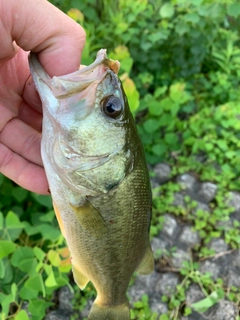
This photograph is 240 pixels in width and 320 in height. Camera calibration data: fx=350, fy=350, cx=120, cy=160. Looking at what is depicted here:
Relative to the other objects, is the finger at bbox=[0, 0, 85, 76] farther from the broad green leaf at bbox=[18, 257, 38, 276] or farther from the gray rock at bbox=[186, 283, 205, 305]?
the gray rock at bbox=[186, 283, 205, 305]

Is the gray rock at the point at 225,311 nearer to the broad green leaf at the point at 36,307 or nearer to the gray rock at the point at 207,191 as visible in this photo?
the gray rock at the point at 207,191

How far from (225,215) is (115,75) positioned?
5.43ft

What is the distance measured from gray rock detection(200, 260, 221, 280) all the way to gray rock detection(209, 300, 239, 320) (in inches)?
6.8

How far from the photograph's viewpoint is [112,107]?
1.16 m

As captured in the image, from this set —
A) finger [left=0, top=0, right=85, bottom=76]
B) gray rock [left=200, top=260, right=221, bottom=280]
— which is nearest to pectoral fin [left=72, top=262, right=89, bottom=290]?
finger [left=0, top=0, right=85, bottom=76]

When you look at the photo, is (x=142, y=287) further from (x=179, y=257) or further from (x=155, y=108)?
(x=155, y=108)

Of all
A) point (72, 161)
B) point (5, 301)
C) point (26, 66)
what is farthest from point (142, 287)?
point (26, 66)

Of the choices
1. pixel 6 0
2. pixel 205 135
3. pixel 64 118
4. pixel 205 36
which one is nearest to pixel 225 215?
pixel 205 135

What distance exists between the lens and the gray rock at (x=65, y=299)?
6.42 feet

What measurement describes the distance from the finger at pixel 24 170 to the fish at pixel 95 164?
250 mm

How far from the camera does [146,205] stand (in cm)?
133

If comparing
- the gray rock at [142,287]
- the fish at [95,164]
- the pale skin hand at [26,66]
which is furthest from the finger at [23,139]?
the gray rock at [142,287]

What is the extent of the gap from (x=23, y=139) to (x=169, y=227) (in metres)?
1.23

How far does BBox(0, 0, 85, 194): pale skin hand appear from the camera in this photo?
1.19 metres
